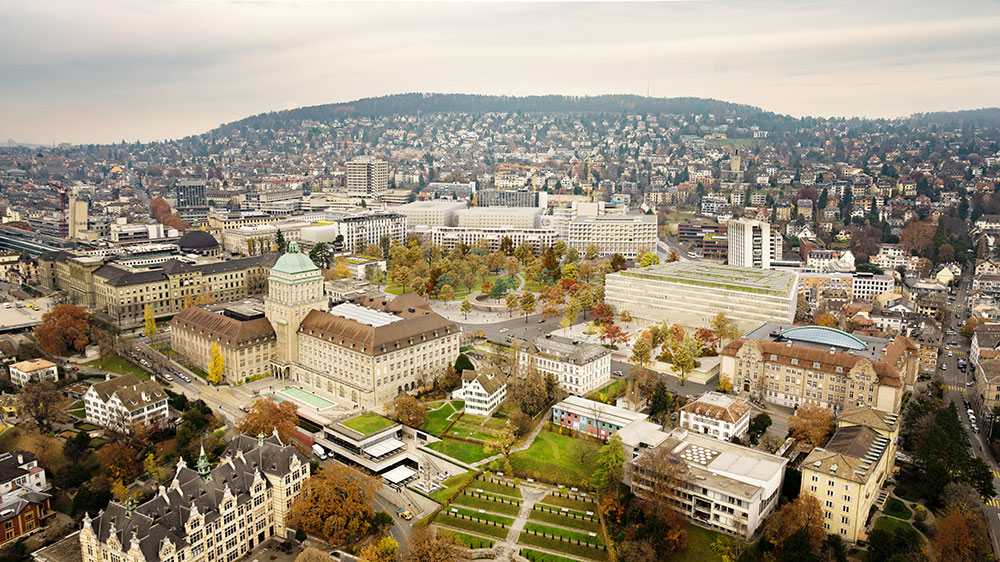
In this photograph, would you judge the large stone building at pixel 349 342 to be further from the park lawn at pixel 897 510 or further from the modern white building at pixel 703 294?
the park lawn at pixel 897 510

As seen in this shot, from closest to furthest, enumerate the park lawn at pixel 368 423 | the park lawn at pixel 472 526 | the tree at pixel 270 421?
the park lawn at pixel 472 526 → the tree at pixel 270 421 → the park lawn at pixel 368 423

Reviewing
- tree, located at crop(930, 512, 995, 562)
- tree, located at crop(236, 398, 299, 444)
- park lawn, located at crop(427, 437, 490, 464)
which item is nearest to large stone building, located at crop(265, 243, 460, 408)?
tree, located at crop(236, 398, 299, 444)

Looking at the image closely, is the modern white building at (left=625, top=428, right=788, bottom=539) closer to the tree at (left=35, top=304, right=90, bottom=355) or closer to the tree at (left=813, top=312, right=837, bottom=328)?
the tree at (left=813, top=312, right=837, bottom=328)

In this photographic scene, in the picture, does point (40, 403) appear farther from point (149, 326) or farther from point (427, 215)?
point (427, 215)

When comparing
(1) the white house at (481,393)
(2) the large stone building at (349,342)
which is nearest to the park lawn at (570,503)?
(1) the white house at (481,393)

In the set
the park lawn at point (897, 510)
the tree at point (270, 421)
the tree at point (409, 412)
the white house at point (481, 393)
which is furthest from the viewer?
the white house at point (481, 393)

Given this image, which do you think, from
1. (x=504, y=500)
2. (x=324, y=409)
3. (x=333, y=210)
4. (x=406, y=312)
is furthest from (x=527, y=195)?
(x=504, y=500)

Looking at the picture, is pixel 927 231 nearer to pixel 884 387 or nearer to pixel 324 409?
pixel 884 387
